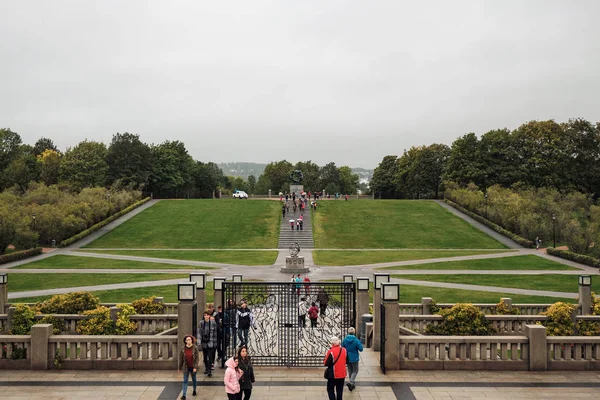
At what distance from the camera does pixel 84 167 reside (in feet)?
297

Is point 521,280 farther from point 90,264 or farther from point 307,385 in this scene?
point 90,264

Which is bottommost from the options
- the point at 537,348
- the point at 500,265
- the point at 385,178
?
the point at 500,265

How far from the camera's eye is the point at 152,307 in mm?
19375

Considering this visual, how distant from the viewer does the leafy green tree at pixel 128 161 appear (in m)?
94.5

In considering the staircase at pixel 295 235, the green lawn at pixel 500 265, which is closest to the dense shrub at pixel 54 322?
the green lawn at pixel 500 265

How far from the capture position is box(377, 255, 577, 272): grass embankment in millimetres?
40094

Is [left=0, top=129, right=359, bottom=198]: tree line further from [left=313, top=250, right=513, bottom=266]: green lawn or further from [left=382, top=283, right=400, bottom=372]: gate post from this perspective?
[left=382, top=283, right=400, bottom=372]: gate post

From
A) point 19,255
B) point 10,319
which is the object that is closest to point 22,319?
point 10,319

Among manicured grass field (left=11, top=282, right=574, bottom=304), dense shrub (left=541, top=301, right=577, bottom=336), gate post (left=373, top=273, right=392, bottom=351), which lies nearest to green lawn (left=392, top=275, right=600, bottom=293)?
manicured grass field (left=11, top=282, right=574, bottom=304)

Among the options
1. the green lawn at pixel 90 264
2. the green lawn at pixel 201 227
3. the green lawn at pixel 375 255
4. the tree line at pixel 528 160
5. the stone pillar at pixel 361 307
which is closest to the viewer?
the stone pillar at pixel 361 307

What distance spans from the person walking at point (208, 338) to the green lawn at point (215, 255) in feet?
93.5

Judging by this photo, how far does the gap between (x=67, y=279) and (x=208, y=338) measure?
24.4 meters

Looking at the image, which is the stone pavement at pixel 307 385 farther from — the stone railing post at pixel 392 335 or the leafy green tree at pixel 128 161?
the leafy green tree at pixel 128 161

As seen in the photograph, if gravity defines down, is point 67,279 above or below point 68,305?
below
